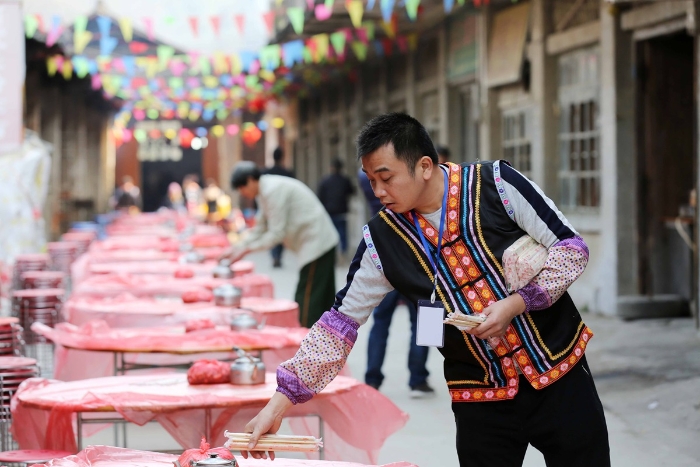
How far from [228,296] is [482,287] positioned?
4.09m

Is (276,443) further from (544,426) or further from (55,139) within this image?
(55,139)

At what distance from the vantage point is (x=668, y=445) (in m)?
5.98

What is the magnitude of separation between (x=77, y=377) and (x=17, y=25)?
166 inches

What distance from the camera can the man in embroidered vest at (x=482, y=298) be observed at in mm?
2980

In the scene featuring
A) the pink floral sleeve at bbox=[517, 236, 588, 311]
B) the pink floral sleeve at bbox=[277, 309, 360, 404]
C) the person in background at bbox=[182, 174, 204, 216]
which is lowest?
the pink floral sleeve at bbox=[277, 309, 360, 404]

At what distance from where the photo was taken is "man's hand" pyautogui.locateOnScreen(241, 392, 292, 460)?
9.51 ft

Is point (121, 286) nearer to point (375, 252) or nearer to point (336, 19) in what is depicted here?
point (375, 252)

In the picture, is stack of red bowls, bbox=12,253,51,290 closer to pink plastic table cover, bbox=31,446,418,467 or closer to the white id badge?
pink plastic table cover, bbox=31,446,418,467

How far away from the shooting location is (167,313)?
6.84 metres

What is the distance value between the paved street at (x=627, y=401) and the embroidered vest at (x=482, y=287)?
2724mm

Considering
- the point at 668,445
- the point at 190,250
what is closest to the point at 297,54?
the point at 190,250

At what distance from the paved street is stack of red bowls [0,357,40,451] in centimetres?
136

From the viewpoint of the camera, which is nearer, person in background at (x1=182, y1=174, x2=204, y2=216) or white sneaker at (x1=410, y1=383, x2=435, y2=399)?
white sneaker at (x1=410, y1=383, x2=435, y2=399)

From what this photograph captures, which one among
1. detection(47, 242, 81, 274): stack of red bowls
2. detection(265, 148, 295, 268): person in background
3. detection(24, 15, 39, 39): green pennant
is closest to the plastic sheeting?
→ detection(47, 242, 81, 274): stack of red bowls
